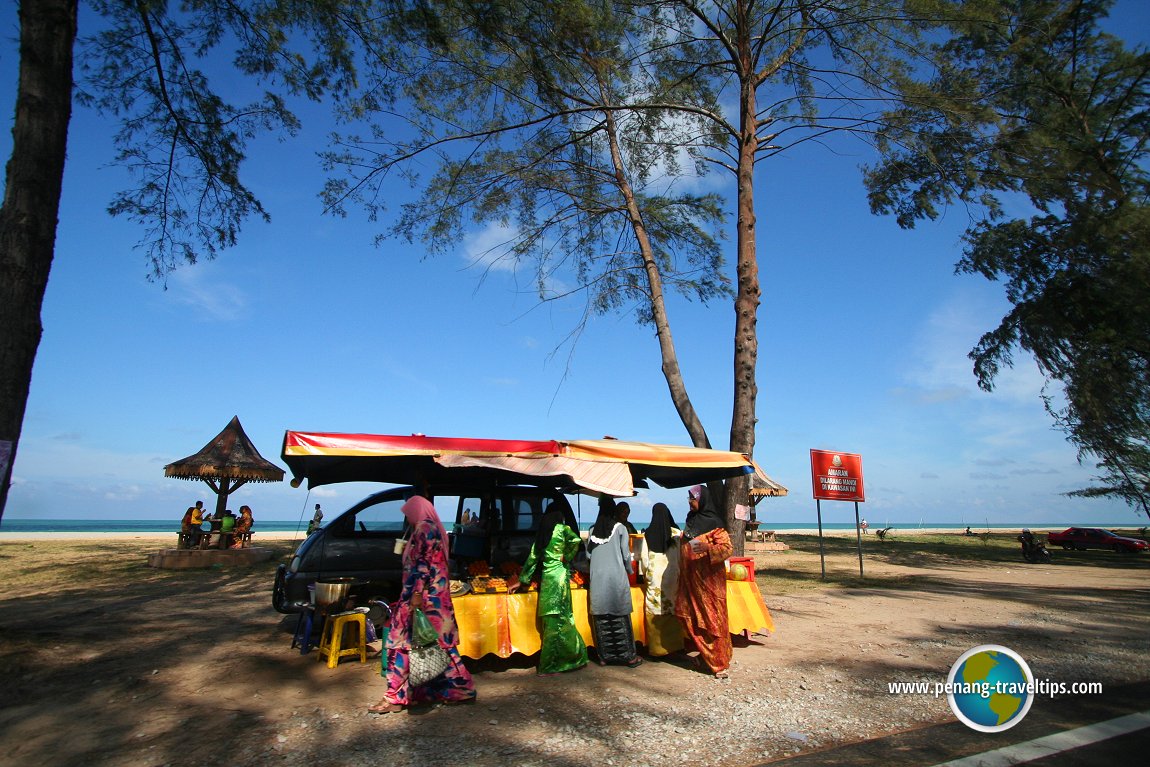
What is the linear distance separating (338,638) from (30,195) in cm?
516

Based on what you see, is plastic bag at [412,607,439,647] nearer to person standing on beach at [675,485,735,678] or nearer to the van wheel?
person standing on beach at [675,485,735,678]

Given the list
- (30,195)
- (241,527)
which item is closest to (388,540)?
(30,195)

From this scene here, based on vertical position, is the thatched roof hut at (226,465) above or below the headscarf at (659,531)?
above

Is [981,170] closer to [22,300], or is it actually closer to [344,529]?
[344,529]

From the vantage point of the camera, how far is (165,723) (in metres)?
4.21

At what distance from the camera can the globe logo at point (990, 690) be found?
14.5ft

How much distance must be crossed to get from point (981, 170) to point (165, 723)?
1300 cm

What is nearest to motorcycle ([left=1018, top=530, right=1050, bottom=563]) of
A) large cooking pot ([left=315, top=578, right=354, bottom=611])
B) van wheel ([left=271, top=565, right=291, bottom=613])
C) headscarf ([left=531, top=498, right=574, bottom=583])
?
headscarf ([left=531, top=498, right=574, bottom=583])

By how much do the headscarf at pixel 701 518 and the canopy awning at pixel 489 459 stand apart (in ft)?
2.14

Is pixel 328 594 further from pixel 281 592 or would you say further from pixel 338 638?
pixel 281 592

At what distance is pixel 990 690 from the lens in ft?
15.9

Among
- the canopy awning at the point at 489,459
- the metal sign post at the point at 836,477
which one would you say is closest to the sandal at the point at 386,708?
the canopy awning at the point at 489,459

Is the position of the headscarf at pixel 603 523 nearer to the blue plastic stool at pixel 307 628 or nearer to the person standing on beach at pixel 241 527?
the blue plastic stool at pixel 307 628

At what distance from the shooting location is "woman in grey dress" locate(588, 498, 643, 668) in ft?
19.1
